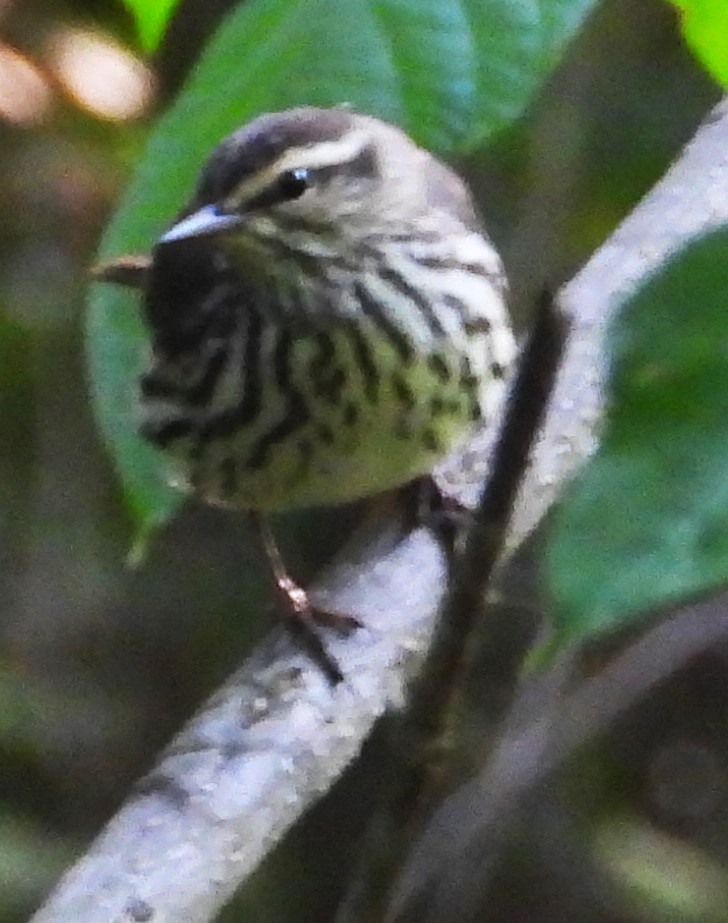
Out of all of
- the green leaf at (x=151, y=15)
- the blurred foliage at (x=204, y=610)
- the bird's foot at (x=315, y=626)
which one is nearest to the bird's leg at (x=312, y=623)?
the bird's foot at (x=315, y=626)

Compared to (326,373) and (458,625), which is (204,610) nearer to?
(326,373)

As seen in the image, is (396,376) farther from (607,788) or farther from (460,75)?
(607,788)

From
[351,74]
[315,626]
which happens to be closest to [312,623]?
A: [315,626]

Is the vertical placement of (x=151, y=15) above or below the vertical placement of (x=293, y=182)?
above

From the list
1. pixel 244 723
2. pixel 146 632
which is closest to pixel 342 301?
pixel 244 723

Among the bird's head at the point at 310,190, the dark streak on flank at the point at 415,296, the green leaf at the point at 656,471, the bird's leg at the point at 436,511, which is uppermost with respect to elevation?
the green leaf at the point at 656,471

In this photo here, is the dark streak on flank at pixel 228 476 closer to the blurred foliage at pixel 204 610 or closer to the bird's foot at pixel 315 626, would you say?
the bird's foot at pixel 315 626
